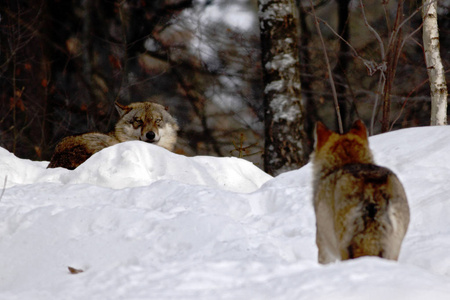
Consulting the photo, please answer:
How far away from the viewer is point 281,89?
8.95 metres

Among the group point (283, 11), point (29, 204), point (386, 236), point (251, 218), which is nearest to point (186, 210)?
point (251, 218)

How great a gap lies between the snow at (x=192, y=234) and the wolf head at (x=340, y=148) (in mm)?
887

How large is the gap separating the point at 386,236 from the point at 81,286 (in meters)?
1.96

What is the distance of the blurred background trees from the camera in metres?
14.3

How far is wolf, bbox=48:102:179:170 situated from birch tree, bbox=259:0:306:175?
1.99 m

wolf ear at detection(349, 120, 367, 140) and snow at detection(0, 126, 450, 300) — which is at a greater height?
wolf ear at detection(349, 120, 367, 140)

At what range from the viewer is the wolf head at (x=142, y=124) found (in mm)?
9156

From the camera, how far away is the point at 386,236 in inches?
124

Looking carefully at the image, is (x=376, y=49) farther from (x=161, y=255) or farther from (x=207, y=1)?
(x=161, y=255)

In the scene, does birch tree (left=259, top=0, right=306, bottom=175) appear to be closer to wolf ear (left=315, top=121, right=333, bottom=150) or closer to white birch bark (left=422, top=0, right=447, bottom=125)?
white birch bark (left=422, top=0, right=447, bottom=125)

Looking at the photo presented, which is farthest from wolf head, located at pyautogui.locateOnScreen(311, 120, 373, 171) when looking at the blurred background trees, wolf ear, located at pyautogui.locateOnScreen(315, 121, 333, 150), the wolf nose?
the blurred background trees

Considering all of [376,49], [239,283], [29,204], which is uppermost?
[376,49]

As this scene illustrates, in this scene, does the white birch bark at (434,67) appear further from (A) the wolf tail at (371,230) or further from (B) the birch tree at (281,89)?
(A) the wolf tail at (371,230)

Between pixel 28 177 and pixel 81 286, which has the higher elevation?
pixel 28 177
